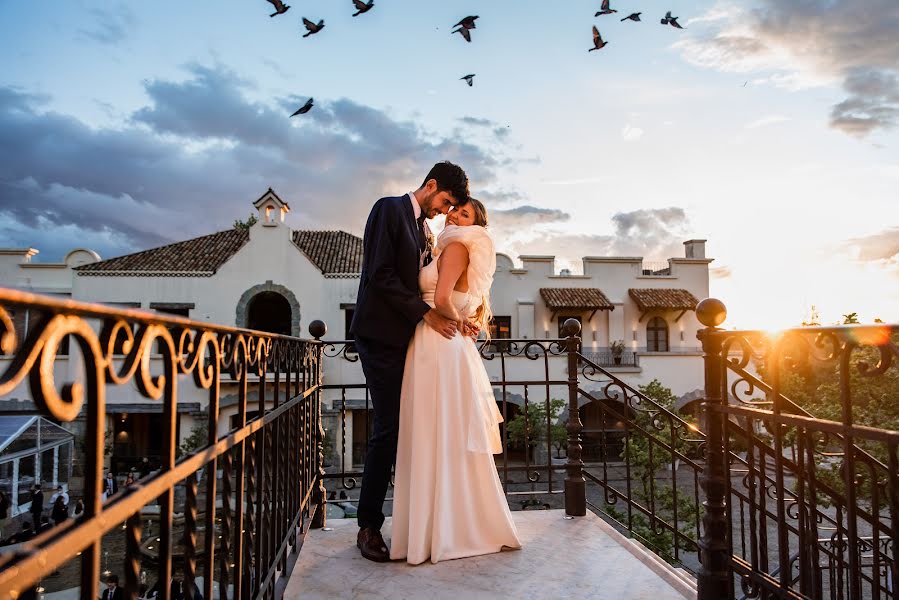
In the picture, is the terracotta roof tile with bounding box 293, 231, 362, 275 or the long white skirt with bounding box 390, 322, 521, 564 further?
the terracotta roof tile with bounding box 293, 231, 362, 275

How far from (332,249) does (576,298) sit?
9.16 metres

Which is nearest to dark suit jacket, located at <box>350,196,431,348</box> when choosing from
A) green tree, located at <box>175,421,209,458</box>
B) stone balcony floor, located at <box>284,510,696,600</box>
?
stone balcony floor, located at <box>284,510,696,600</box>

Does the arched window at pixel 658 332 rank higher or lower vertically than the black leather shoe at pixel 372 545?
higher

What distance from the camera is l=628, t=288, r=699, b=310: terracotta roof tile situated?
69.9 feet

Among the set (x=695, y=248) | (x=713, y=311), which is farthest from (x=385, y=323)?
(x=695, y=248)

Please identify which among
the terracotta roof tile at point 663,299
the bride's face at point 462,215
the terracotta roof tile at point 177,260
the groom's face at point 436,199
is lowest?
the bride's face at point 462,215

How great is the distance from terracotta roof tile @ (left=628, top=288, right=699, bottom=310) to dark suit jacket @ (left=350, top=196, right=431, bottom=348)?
64.8ft

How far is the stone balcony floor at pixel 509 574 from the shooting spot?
2.54 m

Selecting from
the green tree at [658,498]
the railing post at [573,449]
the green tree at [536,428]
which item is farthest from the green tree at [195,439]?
the railing post at [573,449]

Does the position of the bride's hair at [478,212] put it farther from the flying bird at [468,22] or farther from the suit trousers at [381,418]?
the flying bird at [468,22]

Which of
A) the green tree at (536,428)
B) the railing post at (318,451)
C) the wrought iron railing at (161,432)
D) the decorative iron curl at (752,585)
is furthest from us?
the green tree at (536,428)

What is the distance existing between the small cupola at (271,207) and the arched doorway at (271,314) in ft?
9.01

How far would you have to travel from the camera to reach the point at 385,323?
9.67ft

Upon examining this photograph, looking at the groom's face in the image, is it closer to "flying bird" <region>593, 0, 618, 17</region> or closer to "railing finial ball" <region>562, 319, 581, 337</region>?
"railing finial ball" <region>562, 319, 581, 337</region>
